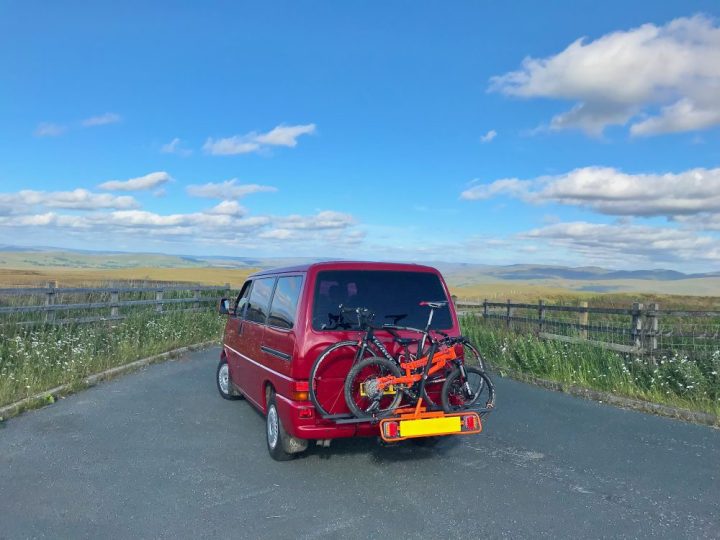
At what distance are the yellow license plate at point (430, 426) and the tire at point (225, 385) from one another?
3986mm

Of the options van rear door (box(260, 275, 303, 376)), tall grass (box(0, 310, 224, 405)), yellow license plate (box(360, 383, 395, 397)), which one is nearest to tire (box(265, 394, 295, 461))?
van rear door (box(260, 275, 303, 376))

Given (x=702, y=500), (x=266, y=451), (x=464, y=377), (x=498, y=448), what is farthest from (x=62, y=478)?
(x=702, y=500)

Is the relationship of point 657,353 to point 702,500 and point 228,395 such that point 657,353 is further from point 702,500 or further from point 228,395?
point 228,395

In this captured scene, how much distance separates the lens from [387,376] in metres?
5.39

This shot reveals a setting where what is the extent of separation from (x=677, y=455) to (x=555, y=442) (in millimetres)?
1149

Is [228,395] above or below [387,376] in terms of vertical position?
below

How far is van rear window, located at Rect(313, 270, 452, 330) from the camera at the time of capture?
18.9 ft

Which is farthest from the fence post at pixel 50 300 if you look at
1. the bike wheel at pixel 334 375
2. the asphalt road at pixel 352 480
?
the bike wheel at pixel 334 375

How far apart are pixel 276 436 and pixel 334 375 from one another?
0.95 m

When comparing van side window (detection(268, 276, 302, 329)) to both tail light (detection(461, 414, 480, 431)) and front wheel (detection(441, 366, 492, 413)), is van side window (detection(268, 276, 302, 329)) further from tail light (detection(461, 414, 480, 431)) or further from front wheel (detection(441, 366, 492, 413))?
tail light (detection(461, 414, 480, 431))

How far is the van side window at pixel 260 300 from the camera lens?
6965 mm

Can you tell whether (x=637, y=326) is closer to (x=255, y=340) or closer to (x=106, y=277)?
(x=255, y=340)

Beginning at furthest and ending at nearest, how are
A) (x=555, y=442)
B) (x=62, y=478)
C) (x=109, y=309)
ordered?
(x=109, y=309) < (x=555, y=442) < (x=62, y=478)

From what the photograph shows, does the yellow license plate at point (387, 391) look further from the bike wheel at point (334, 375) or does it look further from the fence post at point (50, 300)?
the fence post at point (50, 300)
